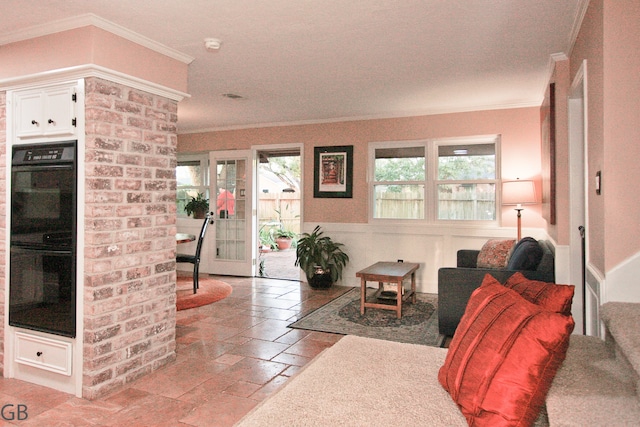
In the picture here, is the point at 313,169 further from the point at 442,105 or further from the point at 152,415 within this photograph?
the point at 152,415

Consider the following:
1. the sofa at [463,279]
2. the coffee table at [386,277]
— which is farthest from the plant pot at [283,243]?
the sofa at [463,279]

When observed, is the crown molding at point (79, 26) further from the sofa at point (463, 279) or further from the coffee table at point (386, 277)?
the sofa at point (463, 279)

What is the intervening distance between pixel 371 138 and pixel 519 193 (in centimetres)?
206

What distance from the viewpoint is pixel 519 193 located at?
189 inches

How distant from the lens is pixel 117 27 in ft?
9.12

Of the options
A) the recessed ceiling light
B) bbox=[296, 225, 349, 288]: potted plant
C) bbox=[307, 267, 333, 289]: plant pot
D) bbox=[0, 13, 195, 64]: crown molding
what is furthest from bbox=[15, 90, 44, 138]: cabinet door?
bbox=[307, 267, 333, 289]: plant pot

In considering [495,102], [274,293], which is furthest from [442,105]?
[274,293]

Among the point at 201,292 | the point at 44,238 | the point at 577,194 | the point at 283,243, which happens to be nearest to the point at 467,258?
the point at 577,194

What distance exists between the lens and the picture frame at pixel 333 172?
19.8 feet

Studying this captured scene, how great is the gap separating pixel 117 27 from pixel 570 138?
343 cm

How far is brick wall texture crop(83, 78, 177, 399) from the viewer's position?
8.56 feet

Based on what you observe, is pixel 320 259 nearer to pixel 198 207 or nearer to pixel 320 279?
pixel 320 279

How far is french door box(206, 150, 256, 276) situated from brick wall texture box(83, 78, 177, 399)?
11.4ft

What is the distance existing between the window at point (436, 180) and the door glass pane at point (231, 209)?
7.09 feet
